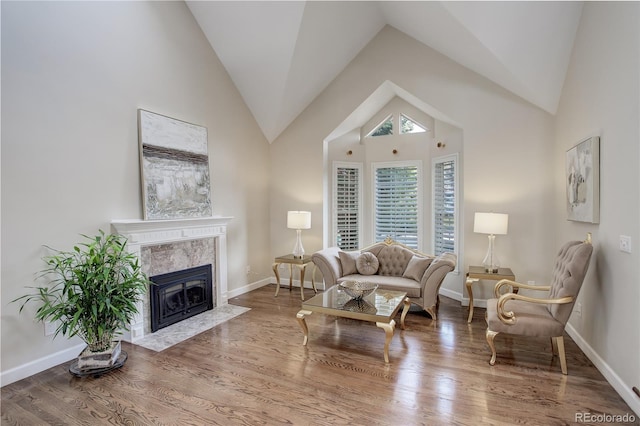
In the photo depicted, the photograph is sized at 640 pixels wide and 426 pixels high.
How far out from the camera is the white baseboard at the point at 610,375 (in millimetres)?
2162

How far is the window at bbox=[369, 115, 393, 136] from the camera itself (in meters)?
5.72

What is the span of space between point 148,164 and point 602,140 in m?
4.66

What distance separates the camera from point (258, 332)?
3.57 metres

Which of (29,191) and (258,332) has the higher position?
(29,191)

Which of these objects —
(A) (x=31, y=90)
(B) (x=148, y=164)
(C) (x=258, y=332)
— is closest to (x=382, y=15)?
(B) (x=148, y=164)

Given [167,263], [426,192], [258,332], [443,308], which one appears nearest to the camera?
[258,332]

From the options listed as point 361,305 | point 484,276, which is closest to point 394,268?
point 484,276

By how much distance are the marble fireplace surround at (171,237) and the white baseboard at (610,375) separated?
166 inches

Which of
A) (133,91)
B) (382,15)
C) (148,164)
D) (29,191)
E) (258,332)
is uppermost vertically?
(382,15)

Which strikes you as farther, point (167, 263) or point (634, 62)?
point (167, 263)

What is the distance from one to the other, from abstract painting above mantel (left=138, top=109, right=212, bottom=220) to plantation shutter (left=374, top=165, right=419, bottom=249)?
302 centimetres

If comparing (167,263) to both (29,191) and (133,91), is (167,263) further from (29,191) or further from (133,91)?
(133,91)

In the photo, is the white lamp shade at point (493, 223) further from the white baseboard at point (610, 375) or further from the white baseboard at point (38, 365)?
the white baseboard at point (38, 365)

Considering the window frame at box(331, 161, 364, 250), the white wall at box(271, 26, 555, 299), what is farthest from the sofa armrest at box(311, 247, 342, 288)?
the window frame at box(331, 161, 364, 250)
